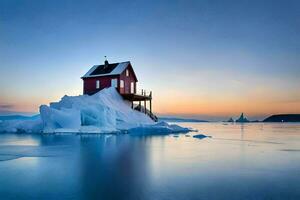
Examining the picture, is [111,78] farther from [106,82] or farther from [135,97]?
[135,97]

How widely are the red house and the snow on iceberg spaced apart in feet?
5.00

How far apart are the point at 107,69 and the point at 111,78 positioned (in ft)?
6.50

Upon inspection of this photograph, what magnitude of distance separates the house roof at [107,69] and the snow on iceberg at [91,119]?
Result: 2.58m

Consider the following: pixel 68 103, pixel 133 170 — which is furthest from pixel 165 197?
pixel 68 103

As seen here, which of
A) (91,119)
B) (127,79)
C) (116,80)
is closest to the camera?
(91,119)

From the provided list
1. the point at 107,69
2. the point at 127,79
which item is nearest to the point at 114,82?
the point at 127,79

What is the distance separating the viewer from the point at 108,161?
10125 millimetres

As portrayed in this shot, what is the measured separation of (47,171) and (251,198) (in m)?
5.55

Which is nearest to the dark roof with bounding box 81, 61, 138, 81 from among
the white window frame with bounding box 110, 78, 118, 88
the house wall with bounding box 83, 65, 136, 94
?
the house wall with bounding box 83, 65, 136, 94

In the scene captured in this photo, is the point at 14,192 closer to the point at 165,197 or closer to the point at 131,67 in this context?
the point at 165,197

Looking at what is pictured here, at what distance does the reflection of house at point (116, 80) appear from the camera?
30.8 m

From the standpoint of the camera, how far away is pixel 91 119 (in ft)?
85.7

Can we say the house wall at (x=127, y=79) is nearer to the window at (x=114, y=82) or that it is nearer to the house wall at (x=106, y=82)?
the house wall at (x=106, y=82)

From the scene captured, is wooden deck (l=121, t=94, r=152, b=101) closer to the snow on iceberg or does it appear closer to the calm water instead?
the snow on iceberg
